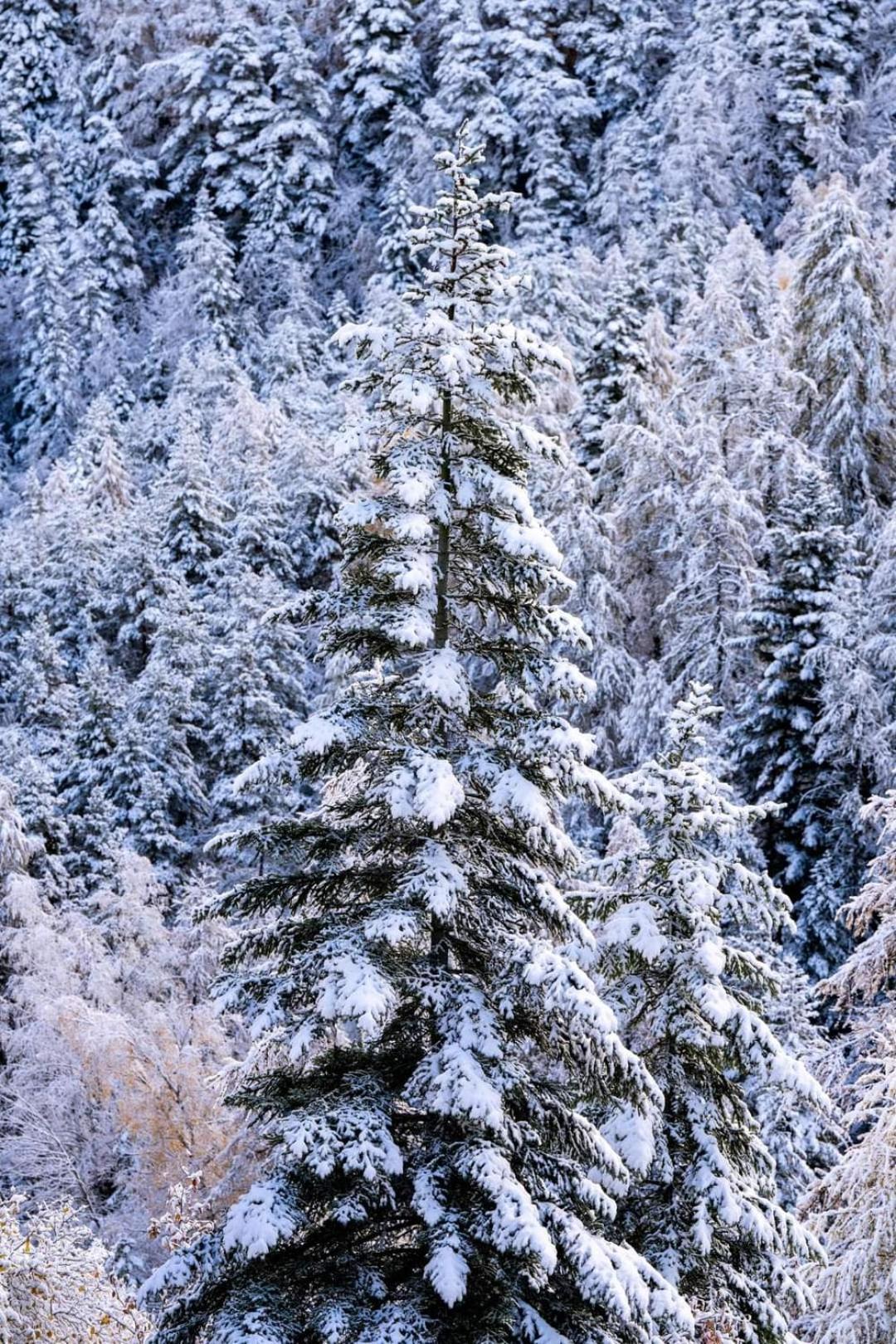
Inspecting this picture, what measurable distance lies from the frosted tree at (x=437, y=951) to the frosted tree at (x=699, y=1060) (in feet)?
3.00

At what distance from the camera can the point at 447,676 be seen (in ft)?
29.0

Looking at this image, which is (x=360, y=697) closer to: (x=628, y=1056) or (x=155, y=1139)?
(x=628, y=1056)

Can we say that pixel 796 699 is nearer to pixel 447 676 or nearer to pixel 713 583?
pixel 713 583

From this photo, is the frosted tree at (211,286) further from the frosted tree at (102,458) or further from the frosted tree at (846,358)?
the frosted tree at (846,358)

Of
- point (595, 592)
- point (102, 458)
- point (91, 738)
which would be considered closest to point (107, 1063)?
point (91, 738)

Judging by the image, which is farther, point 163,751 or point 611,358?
point 163,751

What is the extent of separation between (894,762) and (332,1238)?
15.9 metres

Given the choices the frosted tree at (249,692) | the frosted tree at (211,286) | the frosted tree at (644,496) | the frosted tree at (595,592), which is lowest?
the frosted tree at (249,692)

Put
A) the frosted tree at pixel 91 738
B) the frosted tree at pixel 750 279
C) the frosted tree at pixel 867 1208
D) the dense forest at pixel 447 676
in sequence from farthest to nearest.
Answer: the frosted tree at pixel 750 279, the frosted tree at pixel 91 738, the frosted tree at pixel 867 1208, the dense forest at pixel 447 676

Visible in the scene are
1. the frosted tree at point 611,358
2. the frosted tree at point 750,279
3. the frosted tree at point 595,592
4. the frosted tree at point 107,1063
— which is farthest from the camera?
the frosted tree at point 750,279

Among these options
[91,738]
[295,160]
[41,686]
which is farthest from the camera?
[295,160]

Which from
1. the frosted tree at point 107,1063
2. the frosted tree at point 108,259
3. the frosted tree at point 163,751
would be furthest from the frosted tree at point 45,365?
the frosted tree at point 107,1063

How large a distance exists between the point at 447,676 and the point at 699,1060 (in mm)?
4076

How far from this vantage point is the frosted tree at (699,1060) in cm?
999
